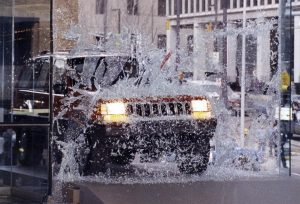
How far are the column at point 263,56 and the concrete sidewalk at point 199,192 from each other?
180 centimetres

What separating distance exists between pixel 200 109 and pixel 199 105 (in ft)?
0.18

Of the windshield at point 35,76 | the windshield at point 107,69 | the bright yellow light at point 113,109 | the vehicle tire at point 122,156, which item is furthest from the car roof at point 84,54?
the windshield at point 35,76

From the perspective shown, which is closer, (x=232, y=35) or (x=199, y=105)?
(x=199, y=105)

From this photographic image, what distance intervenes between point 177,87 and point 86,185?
1843 mm

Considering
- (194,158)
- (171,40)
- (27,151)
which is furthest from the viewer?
(171,40)

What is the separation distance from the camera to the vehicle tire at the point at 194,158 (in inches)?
376

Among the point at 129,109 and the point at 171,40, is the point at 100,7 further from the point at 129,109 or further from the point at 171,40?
the point at 129,109

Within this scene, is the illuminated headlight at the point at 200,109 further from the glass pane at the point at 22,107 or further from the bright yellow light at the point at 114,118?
the glass pane at the point at 22,107

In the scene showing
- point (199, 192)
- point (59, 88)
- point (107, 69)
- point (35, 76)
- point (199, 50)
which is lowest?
point (199, 192)

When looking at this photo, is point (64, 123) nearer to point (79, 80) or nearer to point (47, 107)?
point (79, 80)

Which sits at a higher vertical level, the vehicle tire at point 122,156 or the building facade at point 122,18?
the building facade at point 122,18

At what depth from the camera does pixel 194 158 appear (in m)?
9.67

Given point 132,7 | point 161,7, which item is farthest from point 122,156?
point 161,7

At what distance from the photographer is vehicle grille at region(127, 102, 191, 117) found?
8.87 metres
